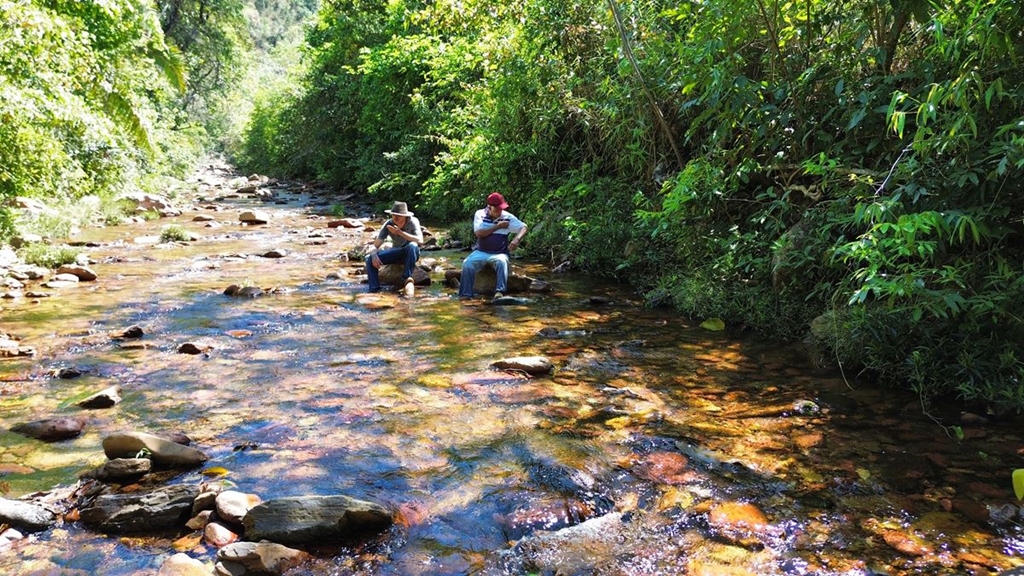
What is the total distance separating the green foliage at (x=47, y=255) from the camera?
992 cm

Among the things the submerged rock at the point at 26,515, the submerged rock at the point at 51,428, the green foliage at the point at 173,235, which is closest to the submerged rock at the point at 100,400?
the submerged rock at the point at 51,428

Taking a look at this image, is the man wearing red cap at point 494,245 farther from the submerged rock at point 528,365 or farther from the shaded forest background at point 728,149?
the submerged rock at point 528,365

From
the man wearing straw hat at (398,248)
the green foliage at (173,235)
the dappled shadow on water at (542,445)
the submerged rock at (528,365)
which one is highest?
the man wearing straw hat at (398,248)

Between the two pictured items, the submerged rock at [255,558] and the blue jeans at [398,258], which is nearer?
the submerged rock at [255,558]

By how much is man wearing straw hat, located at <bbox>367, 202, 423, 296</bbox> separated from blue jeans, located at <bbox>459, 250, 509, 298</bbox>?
749 millimetres

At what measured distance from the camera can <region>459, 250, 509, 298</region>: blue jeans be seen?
27.8 ft

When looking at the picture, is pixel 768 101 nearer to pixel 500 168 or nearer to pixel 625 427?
pixel 625 427

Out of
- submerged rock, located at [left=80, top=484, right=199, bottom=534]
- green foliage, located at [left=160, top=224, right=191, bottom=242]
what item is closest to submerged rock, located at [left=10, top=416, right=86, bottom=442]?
submerged rock, located at [left=80, top=484, right=199, bottom=534]

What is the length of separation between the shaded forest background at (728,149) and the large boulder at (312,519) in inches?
134

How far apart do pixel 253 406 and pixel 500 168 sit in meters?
8.37

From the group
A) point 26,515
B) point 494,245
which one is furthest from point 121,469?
point 494,245

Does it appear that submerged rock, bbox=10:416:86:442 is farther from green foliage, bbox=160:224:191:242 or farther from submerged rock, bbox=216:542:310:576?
green foliage, bbox=160:224:191:242

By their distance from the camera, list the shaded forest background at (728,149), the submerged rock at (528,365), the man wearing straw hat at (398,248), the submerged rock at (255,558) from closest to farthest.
Answer: the submerged rock at (255,558), the shaded forest background at (728,149), the submerged rock at (528,365), the man wearing straw hat at (398,248)

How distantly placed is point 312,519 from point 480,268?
5753 mm
